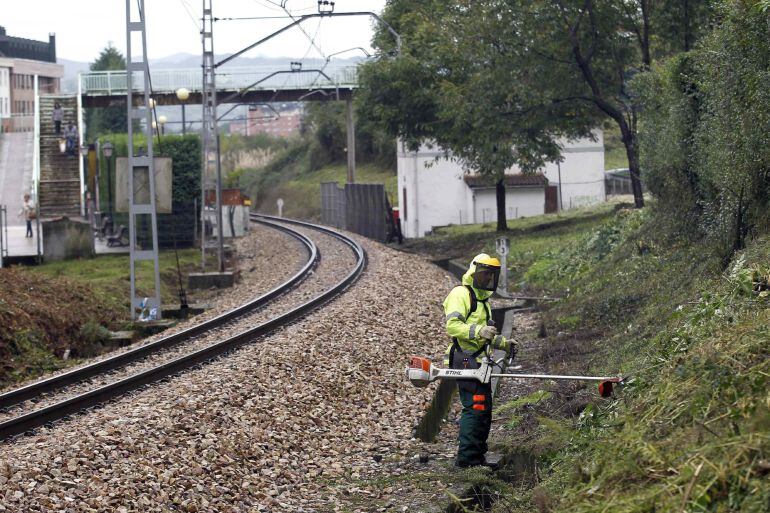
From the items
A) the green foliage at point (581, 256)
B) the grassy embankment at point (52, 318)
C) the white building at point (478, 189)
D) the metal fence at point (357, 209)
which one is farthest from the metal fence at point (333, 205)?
the green foliage at point (581, 256)

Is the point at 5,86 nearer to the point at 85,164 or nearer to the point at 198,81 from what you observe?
the point at 198,81

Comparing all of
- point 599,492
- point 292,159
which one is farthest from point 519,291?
point 292,159

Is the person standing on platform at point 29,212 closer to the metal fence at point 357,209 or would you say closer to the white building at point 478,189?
the metal fence at point 357,209

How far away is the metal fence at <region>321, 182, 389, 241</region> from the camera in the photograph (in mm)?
43125

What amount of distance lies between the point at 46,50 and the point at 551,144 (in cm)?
9707

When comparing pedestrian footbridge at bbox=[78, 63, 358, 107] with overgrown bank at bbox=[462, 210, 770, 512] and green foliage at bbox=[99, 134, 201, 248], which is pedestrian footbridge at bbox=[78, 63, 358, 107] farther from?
overgrown bank at bbox=[462, 210, 770, 512]

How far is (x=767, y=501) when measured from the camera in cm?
508

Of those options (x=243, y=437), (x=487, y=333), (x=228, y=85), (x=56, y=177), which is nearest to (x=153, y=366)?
Result: (x=243, y=437)

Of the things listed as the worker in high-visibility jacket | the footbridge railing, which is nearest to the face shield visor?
the worker in high-visibility jacket

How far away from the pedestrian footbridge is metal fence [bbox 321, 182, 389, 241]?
5412 mm

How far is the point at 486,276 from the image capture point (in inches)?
372

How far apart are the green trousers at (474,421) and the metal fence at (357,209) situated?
32394 millimetres

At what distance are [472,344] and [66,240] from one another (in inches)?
1008

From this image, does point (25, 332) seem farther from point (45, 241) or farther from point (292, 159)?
point (292, 159)
